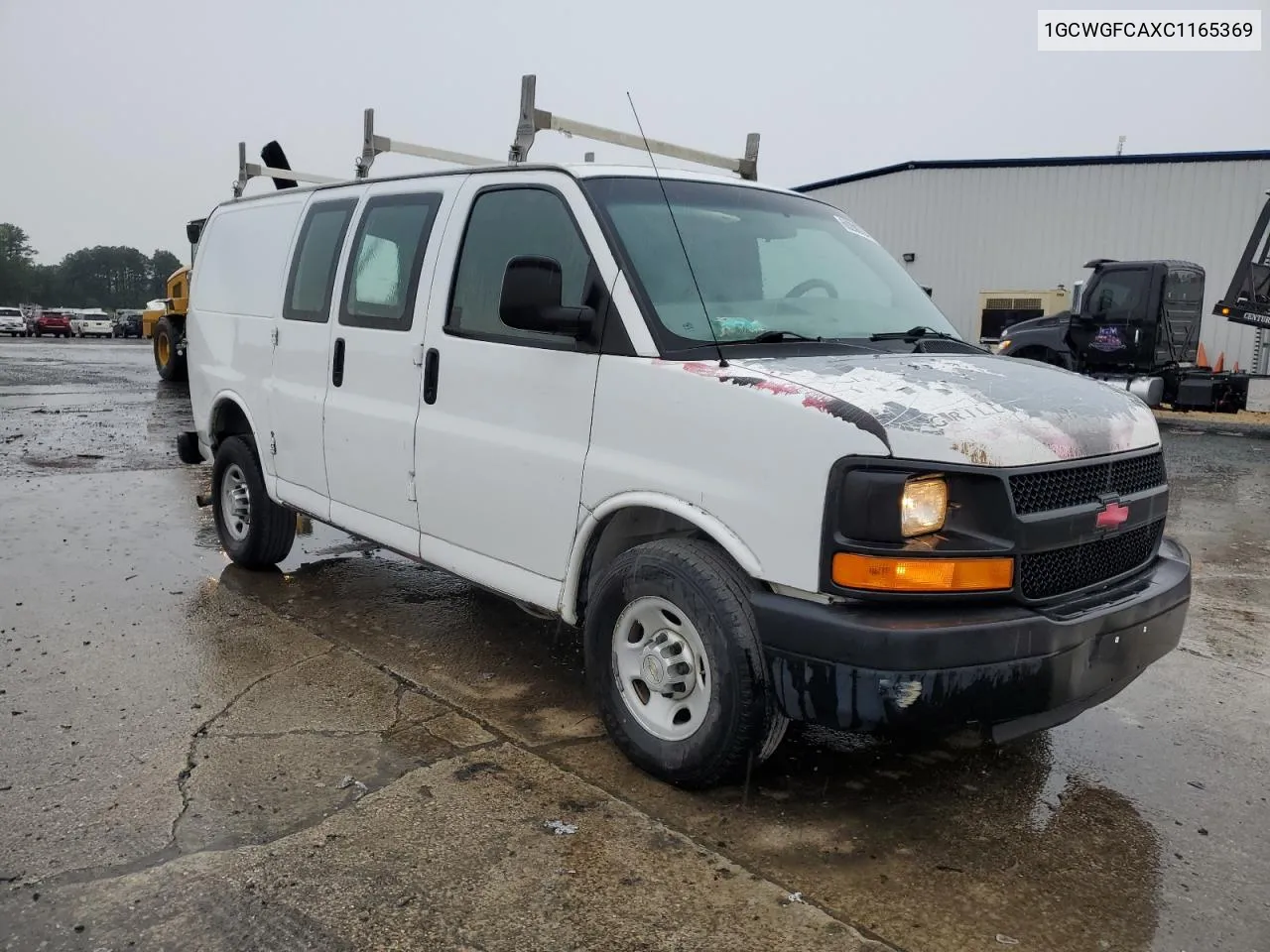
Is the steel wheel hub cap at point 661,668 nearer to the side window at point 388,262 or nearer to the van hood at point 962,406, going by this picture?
the van hood at point 962,406

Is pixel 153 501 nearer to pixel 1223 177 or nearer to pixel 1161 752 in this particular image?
pixel 1161 752

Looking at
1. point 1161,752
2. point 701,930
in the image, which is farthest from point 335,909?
point 1161,752

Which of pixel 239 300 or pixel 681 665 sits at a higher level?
pixel 239 300

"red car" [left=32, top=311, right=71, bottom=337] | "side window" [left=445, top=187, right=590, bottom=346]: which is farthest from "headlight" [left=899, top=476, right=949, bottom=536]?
"red car" [left=32, top=311, right=71, bottom=337]

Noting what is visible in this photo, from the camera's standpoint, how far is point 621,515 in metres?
3.47

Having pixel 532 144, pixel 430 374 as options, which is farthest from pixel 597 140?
pixel 430 374

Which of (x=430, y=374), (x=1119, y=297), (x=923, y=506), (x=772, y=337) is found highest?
(x=1119, y=297)

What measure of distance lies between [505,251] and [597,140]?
57.9 inches

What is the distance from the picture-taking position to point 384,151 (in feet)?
18.6

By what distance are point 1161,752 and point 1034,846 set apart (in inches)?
40.8

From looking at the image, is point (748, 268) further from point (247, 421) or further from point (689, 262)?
point (247, 421)

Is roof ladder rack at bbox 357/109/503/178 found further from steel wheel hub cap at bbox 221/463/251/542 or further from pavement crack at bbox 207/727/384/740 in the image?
pavement crack at bbox 207/727/384/740

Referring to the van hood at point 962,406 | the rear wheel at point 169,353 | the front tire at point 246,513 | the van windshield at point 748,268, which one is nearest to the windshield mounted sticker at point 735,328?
the van windshield at point 748,268

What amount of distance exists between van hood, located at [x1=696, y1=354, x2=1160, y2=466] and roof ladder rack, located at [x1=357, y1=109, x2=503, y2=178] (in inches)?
120
